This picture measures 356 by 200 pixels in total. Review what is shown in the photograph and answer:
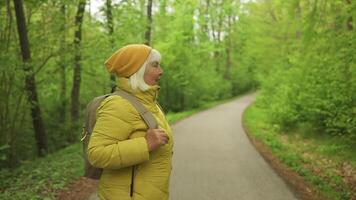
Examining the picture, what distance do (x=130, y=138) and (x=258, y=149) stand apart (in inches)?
394

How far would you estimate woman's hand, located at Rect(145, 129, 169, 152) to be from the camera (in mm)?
2445

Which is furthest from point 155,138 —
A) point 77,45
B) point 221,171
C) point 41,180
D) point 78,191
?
point 77,45

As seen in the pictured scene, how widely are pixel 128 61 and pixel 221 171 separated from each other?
683 cm

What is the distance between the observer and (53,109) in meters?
17.1

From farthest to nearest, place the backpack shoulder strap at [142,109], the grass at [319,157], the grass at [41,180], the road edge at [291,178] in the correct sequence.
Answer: the grass at [319,157]
the road edge at [291,178]
the grass at [41,180]
the backpack shoulder strap at [142,109]

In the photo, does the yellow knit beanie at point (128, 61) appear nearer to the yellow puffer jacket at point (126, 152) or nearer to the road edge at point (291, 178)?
the yellow puffer jacket at point (126, 152)

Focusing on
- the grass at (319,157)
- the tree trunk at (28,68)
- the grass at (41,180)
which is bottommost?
the grass at (319,157)

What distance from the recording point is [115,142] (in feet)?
7.94

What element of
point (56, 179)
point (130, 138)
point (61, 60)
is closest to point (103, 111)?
point (130, 138)

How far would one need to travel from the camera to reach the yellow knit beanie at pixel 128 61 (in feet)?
8.39

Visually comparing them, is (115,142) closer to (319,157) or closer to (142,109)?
(142,109)

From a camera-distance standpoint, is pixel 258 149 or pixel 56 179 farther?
pixel 258 149

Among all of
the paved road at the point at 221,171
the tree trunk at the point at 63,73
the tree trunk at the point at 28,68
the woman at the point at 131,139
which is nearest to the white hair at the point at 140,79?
the woman at the point at 131,139

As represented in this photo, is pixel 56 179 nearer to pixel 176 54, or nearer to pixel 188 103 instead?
pixel 176 54
